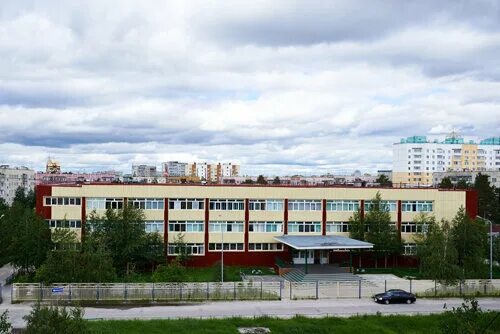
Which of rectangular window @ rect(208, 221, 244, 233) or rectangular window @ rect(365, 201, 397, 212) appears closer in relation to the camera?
rectangular window @ rect(208, 221, 244, 233)

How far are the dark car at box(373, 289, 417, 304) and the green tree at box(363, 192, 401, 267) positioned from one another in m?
13.4

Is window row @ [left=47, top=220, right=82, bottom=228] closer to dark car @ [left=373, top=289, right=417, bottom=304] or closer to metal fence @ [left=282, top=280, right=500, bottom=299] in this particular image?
metal fence @ [left=282, top=280, right=500, bottom=299]

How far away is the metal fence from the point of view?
36.7 meters

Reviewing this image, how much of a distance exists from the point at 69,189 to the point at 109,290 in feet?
55.2

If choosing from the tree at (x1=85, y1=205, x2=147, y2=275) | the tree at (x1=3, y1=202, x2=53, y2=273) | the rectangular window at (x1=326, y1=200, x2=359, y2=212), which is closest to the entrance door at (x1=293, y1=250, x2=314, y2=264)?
the rectangular window at (x1=326, y1=200, x2=359, y2=212)

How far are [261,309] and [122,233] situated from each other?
53.1 ft

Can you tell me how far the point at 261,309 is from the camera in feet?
106

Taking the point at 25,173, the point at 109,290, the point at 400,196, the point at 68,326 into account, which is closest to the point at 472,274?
the point at 400,196

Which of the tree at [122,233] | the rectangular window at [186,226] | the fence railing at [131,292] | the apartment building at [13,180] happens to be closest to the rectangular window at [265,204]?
the rectangular window at [186,226]

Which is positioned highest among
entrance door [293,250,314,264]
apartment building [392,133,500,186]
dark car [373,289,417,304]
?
apartment building [392,133,500,186]

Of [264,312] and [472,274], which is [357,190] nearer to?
[472,274]


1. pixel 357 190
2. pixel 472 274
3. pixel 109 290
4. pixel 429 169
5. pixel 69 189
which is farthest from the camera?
pixel 429 169

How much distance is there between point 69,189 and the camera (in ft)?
157

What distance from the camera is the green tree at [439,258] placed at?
36.7 metres
